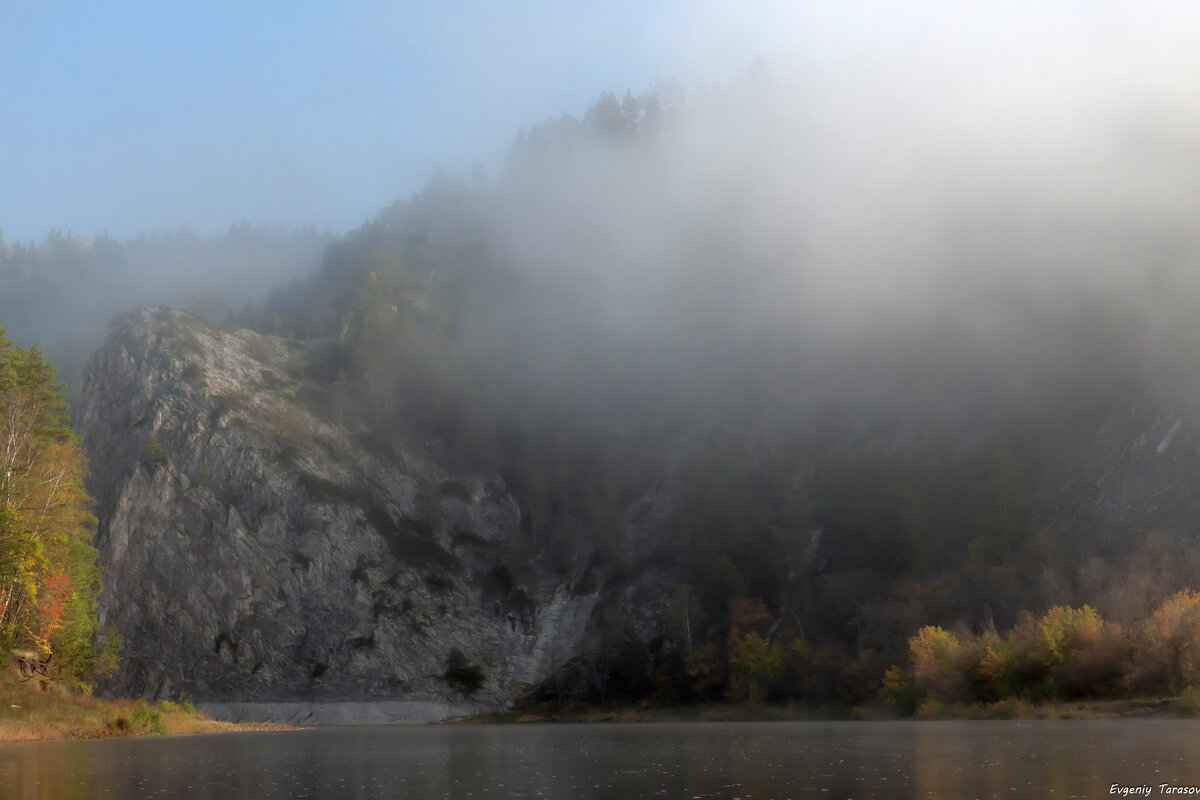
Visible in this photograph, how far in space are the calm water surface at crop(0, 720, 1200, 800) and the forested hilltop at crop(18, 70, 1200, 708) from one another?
128 ft

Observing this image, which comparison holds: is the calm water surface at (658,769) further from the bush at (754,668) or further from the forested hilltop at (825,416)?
the bush at (754,668)

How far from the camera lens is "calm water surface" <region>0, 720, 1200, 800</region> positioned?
2289 centimetres

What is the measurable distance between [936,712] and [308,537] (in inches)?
3368

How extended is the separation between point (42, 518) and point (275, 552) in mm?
73493

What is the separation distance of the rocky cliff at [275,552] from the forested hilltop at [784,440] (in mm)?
710

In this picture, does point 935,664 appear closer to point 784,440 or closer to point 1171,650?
point 1171,650

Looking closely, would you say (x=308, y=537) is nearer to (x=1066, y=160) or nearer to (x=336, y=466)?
(x=336, y=466)

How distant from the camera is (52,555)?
60.2 metres

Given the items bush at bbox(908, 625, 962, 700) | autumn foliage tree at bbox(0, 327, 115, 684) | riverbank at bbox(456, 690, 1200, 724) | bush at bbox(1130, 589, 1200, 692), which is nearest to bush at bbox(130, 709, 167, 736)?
autumn foliage tree at bbox(0, 327, 115, 684)

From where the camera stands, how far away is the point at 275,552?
424 feet

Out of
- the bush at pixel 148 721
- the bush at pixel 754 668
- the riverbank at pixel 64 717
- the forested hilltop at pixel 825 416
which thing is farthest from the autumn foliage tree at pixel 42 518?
the forested hilltop at pixel 825 416

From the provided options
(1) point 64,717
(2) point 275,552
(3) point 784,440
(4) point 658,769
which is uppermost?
(3) point 784,440

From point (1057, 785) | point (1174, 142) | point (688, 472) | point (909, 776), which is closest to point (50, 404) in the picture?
point (909, 776)

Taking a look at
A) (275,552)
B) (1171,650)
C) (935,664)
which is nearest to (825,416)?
(935,664)
